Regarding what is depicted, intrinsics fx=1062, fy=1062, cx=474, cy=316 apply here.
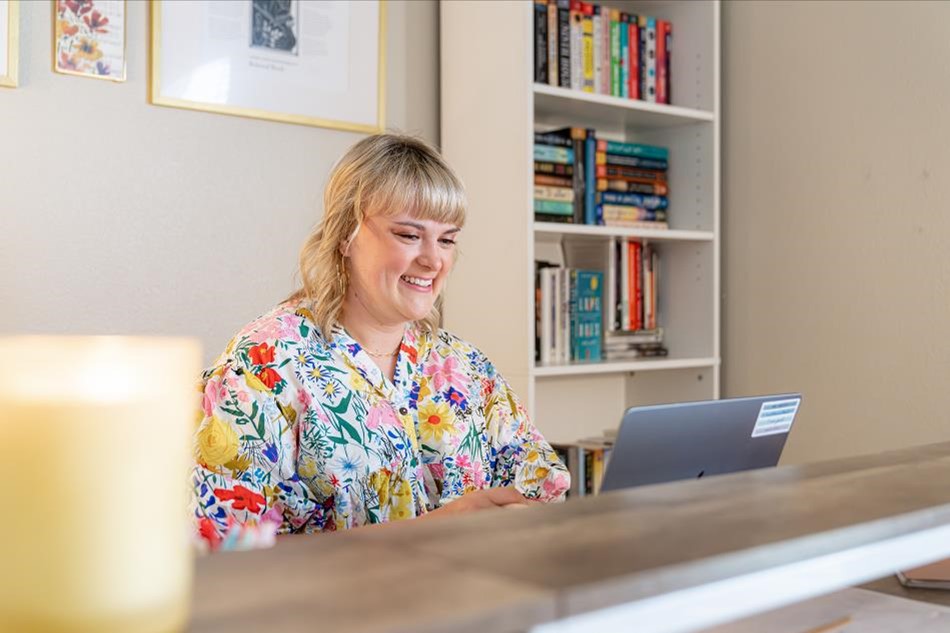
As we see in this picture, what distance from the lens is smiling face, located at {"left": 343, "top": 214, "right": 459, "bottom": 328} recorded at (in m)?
1.86

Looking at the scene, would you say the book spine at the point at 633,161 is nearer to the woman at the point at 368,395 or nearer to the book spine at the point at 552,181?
the book spine at the point at 552,181

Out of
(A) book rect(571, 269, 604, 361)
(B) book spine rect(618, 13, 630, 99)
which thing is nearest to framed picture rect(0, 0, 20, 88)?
(A) book rect(571, 269, 604, 361)

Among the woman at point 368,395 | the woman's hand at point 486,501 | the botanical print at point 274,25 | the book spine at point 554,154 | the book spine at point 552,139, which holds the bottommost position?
the woman's hand at point 486,501

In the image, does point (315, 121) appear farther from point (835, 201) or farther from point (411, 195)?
point (835, 201)

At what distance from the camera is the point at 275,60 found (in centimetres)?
254

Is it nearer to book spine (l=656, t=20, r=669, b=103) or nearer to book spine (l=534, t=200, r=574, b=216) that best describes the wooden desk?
book spine (l=534, t=200, r=574, b=216)

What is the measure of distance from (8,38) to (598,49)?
1.50 m

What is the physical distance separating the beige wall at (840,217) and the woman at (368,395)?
124cm

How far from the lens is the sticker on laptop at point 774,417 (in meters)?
1.32

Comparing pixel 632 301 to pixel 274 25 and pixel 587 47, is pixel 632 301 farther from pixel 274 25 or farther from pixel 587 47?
pixel 274 25

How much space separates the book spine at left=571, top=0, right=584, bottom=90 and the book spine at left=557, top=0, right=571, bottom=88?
0.04 feet

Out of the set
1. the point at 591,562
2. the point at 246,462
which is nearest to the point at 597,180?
the point at 246,462

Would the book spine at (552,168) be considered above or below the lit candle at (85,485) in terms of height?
above

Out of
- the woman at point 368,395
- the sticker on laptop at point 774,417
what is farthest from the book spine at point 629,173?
the sticker on laptop at point 774,417
